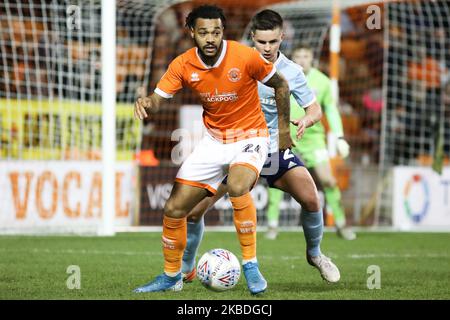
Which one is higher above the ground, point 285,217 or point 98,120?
point 98,120

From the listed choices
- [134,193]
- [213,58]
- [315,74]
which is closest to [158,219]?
[134,193]

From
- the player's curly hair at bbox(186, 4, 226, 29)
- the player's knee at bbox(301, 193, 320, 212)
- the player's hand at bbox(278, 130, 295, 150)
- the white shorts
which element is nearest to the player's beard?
the player's curly hair at bbox(186, 4, 226, 29)

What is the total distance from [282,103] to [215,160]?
1.93 feet

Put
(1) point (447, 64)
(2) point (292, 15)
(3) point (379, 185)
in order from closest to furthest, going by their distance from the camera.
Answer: (3) point (379, 185) < (2) point (292, 15) < (1) point (447, 64)

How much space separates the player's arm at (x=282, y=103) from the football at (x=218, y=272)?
Answer: 872mm

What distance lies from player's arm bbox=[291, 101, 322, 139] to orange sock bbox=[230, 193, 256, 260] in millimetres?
579

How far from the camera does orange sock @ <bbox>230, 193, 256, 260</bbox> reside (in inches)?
243

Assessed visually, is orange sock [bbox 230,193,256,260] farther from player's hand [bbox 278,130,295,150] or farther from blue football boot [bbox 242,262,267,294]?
player's hand [bbox 278,130,295,150]

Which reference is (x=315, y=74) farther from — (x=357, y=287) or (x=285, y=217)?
(x=357, y=287)

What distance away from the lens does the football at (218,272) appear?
6.23 metres

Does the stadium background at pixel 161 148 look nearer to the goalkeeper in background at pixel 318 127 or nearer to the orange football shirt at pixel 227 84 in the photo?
the orange football shirt at pixel 227 84

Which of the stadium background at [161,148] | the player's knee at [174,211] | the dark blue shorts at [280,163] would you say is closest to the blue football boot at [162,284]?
the stadium background at [161,148]

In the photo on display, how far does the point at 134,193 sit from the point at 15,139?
1809mm
